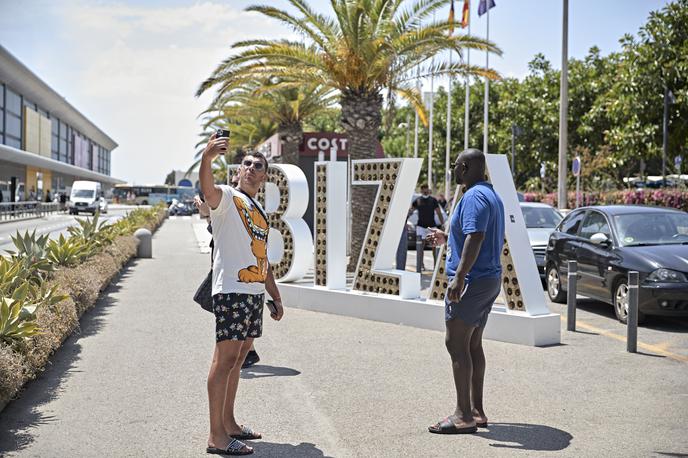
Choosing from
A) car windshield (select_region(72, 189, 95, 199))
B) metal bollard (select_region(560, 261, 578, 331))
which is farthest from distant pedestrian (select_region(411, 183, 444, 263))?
car windshield (select_region(72, 189, 95, 199))

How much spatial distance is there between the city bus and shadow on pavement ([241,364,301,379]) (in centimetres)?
8474

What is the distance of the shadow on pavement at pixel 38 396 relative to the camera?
5328 millimetres

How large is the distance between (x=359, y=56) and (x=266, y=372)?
35.3 feet

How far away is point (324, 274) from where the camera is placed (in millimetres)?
11906

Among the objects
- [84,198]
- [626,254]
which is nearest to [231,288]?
[626,254]

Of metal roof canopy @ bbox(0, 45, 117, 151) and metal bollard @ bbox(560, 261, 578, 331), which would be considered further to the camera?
metal roof canopy @ bbox(0, 45, 117, 151)

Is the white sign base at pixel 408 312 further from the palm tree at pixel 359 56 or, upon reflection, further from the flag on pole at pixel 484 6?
the flag on pole at pixel 484 6

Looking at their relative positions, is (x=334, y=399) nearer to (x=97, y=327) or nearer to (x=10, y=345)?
(x=10, y=345)

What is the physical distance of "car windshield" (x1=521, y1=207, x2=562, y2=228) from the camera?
16.3 meters

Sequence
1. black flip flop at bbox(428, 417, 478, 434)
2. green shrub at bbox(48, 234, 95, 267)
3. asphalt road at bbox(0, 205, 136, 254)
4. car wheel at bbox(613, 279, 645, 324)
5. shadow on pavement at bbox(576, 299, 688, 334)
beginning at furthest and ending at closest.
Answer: asphalt road at bbox(0, 205, 136, 254), green shrub at bbox(48, 234, 95, 267), car wheel at bbox(613, 279, 645, 324), shadow on pavement at bbox(576, 299, 688, 334), black flip flop at bbox(428, 417, 478, 434)

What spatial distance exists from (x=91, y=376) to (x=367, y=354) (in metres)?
2.76

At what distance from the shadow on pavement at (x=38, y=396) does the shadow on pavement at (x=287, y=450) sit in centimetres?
150

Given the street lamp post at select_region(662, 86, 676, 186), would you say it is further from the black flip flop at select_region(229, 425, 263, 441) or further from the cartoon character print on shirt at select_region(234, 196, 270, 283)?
the black flip flop at select_region(229, 425, 263, 441)

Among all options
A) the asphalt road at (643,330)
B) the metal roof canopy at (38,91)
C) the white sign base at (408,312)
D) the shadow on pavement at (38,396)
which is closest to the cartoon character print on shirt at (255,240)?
the shadow on pavement at (38,396)
